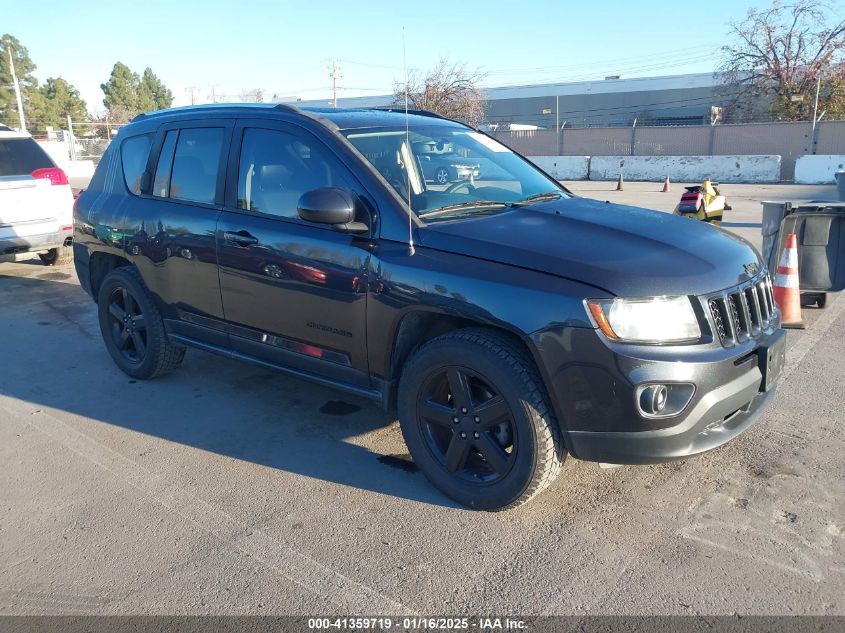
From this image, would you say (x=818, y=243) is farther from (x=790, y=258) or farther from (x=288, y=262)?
(x=288, y=262)

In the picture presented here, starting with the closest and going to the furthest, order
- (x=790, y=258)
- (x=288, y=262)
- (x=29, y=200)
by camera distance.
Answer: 1. (x=288, y=262)
2. (x=790, y=258)
3. (x=29, y=200)

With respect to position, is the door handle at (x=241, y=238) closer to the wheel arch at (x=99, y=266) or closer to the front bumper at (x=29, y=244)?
the wheel arch at (x=99, y=266)

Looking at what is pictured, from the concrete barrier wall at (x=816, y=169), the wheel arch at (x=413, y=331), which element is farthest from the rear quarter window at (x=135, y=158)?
the concrete barrier wall at (x=816, y=169)

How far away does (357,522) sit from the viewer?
330 centimetres

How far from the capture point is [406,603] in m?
2.72

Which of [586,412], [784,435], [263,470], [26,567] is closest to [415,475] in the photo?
[263,470]

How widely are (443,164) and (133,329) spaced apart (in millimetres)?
2781

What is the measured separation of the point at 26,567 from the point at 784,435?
4022 mm

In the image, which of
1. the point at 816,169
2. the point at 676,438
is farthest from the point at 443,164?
the point at 816,169

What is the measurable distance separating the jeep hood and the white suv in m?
7.47

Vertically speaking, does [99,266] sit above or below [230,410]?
above

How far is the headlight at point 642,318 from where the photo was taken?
9.32ft

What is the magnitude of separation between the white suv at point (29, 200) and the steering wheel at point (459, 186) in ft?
23.6

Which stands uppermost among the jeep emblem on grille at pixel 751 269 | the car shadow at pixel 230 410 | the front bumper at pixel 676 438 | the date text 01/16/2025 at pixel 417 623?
the jeep emblem on grille at pixel 751 269
